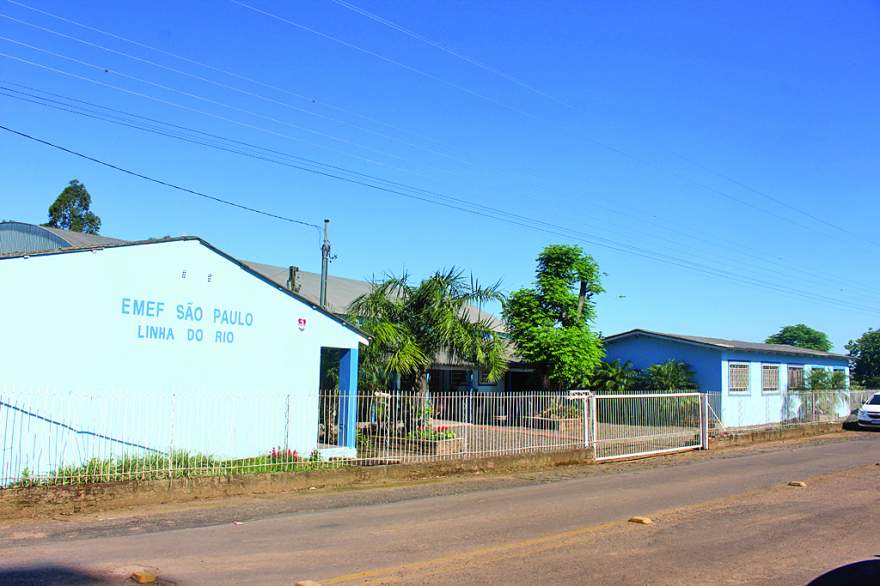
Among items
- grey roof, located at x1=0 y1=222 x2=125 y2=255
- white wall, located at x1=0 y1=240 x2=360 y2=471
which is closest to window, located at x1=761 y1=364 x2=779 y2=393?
white wall, located at x1=0 y1=240 x2=360 y2=471

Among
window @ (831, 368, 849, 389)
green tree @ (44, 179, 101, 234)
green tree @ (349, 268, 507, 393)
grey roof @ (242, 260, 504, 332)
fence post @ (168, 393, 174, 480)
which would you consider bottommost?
fence post @ (168, 393, 174, 480)

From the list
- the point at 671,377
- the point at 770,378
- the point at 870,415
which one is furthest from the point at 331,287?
the point at 870,415

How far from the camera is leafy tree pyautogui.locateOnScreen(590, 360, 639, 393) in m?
29.3

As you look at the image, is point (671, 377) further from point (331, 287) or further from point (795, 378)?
point (331, 287)

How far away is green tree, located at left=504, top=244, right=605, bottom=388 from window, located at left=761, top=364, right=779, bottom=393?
24.2ft

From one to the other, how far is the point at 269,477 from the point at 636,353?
21.3m

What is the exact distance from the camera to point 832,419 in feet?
103

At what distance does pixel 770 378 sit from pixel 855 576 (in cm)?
2815

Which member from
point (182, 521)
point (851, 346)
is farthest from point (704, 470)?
point (851, 346)

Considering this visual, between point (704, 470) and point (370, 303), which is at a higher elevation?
point (370, 303)

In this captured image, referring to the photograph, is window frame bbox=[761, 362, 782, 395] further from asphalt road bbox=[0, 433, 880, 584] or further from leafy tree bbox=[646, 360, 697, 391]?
asphalt road bbox=[0, 433, 880, 584]

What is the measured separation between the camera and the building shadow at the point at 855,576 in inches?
198

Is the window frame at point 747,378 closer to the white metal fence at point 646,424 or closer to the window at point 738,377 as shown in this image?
the window at point 738,377

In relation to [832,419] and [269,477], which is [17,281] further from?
[832,419]
